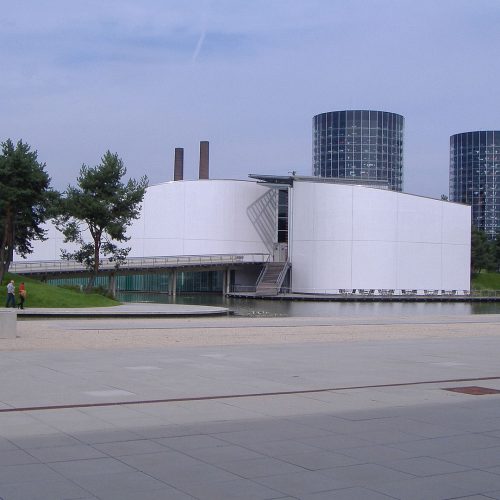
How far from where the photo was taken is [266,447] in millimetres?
9062

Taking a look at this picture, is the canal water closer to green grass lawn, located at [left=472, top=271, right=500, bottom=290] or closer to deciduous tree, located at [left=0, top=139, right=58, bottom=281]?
deciduous tree, located at [left=0, top=139, right=58, bottom=281]

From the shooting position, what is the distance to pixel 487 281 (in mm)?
123000

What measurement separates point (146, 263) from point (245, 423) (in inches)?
3090

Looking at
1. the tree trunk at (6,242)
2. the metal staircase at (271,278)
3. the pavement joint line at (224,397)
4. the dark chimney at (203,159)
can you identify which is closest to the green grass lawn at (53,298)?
the tree trunk at (6,242)

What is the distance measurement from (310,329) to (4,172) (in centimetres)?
2670

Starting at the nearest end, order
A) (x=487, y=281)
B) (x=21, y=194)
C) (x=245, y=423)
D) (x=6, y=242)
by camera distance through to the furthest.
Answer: (x=245, y=423) < (x=21, y=194) < (x=6, y=242) < (x=487, y=281)

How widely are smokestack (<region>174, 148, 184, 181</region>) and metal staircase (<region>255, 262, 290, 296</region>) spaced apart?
70.7 feet

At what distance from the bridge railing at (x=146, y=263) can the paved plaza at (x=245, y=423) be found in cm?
6013

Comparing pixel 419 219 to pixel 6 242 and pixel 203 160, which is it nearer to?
pixel 203 160

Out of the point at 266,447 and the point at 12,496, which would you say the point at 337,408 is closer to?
the point at 266,447

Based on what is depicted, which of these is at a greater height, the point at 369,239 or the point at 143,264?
the point at 369,239

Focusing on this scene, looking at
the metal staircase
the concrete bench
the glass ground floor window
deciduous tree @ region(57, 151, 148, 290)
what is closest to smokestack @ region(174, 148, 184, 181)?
the glass ground floor window

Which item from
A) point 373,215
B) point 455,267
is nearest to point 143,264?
point 373,215

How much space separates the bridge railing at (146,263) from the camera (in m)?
80.1
